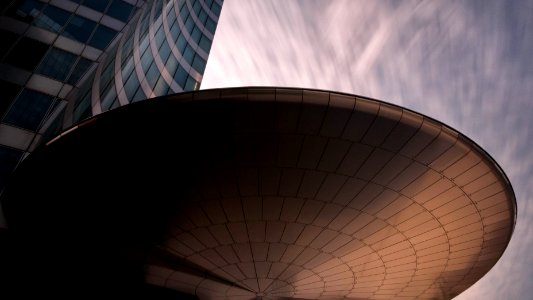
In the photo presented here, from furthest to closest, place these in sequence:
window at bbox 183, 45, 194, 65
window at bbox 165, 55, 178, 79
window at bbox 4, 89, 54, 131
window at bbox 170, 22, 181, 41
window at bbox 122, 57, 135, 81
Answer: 1. window at bbox 183, 45, 194, 65
2. window at bbox 170, 22, 181, 41
3. window at bbox 165, 55, 178, 79
4. window at bbox 122, 57, 135, 81
5. window at bbox 4, 89, 54, 131

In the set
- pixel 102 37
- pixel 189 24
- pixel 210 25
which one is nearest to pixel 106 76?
pixel 102 37

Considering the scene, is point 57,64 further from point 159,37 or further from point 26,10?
point 159,37

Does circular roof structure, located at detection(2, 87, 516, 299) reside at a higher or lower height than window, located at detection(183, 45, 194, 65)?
lower

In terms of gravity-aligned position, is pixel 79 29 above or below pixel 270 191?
above

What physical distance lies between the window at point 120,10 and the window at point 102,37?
6.33 feet

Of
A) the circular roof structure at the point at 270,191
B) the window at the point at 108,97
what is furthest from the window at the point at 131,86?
the circular roof structure at the point at 270,191

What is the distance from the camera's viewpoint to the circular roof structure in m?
10.9

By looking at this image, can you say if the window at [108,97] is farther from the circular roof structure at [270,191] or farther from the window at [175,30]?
the window at [175,30]

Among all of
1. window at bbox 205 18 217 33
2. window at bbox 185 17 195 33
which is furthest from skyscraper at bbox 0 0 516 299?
window at bbox 205 18 217 33

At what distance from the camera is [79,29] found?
87.4ft

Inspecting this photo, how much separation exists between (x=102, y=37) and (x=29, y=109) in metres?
8.90

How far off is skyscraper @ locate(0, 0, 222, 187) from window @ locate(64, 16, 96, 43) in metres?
0.07

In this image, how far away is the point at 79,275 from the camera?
20031 mm

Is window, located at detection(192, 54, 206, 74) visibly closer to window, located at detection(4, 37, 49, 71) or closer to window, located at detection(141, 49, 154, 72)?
window, located at detection(141, 49, 154, 72)
